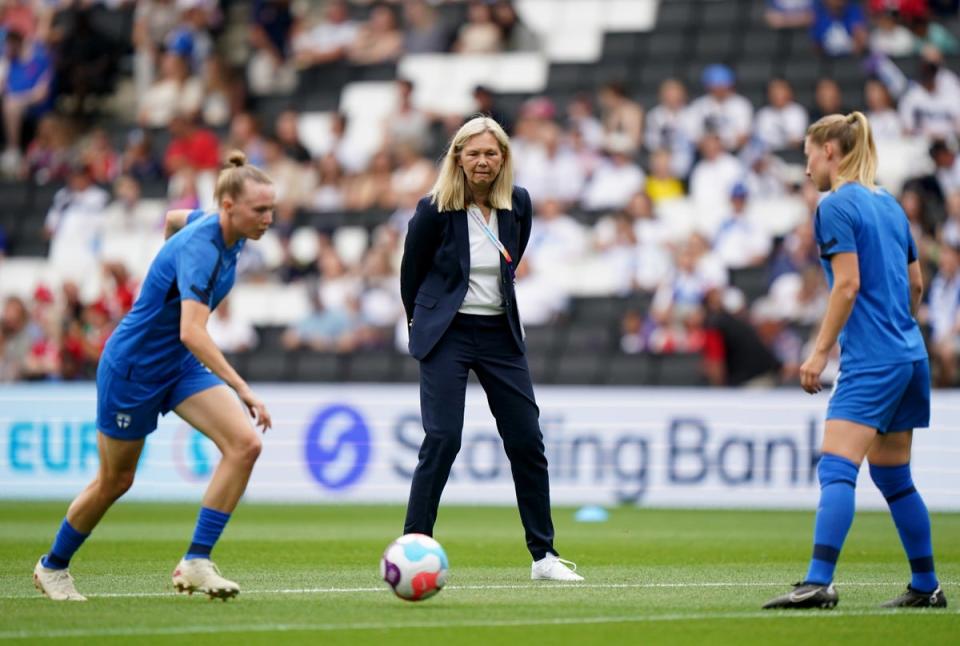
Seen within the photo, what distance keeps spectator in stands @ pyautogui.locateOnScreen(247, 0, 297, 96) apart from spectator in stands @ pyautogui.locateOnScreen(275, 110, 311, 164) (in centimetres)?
219

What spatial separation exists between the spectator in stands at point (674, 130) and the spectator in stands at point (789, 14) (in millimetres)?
1930

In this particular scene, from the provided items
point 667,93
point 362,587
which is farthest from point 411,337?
point 667,93

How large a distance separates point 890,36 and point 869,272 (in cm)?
Answer: 1423

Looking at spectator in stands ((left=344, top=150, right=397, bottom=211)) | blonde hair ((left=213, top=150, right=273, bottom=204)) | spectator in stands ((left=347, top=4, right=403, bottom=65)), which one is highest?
spectator in stands ((left=347, top=4, right=403, bottom=65))

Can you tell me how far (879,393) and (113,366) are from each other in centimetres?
376

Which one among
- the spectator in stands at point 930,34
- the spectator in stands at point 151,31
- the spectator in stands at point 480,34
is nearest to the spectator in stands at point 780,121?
the spectator in stands at point 930,34

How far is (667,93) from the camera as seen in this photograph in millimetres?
21891

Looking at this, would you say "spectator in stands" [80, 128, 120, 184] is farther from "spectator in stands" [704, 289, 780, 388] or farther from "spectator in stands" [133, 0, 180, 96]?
"spectator in stands" [704, 289, 780, 388]

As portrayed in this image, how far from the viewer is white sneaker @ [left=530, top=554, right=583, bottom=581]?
9.88 metres

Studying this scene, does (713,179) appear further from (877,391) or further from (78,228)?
(877,391)

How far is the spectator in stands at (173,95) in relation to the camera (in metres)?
26.4

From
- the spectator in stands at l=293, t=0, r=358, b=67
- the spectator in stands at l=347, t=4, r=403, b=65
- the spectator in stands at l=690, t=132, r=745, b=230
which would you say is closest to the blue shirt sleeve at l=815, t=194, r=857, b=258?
the spectator in stands at l=690, t=132, r=745, b=230

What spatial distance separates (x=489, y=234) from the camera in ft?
32.2

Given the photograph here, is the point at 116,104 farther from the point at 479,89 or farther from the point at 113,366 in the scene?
the point at 113,366
